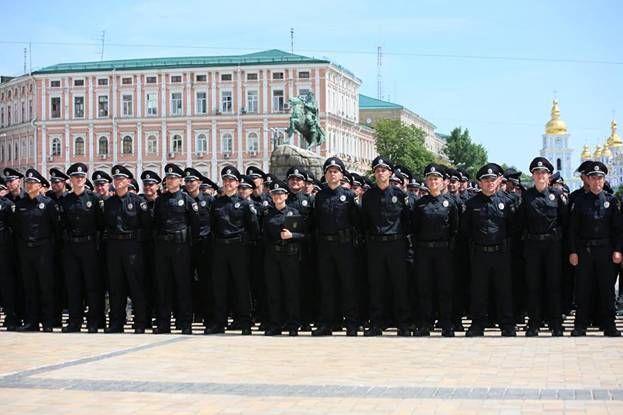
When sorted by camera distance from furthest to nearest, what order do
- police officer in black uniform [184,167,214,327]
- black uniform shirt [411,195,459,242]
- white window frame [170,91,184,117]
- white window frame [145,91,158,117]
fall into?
1. white window frame [145,91,158,117]
2. white window frame [170,91,184,117]
3. police officer in black uniform [184,167,214,327]
4. black uniform shirt [411,195,459,242]

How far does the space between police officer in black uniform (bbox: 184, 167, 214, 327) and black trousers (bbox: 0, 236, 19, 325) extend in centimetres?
228

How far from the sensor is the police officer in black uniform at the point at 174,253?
1362 cm

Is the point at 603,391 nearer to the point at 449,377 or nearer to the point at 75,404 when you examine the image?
the point at 449,377

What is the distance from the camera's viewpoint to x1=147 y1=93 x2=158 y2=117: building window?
98312mm

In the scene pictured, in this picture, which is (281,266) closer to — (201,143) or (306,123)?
(306,123)

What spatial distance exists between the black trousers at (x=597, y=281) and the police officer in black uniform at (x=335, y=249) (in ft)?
8.46

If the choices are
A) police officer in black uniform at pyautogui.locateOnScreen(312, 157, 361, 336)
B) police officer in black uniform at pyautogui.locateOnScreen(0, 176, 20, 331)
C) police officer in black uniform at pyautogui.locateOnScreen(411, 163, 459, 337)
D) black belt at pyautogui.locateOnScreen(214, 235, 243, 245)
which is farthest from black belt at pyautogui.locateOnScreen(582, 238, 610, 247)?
police officer in black uniform at pyautogui.locateOnScreen(0, 176, 20, 331)

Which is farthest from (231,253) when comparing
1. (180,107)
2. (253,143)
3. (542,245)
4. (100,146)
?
(100,146)

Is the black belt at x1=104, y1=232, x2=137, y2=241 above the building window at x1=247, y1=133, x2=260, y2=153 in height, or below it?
below

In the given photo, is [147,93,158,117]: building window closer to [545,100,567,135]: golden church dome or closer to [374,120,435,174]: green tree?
[374,120,435,174]: green tree

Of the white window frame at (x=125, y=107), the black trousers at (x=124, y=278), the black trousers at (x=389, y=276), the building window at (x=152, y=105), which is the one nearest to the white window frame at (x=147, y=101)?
the building window at (x=152, y=105)

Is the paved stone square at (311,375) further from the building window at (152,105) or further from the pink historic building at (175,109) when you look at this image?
the building window at (152,105)

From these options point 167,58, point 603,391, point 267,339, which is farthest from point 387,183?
point 167,58

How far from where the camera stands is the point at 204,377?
9.44m
